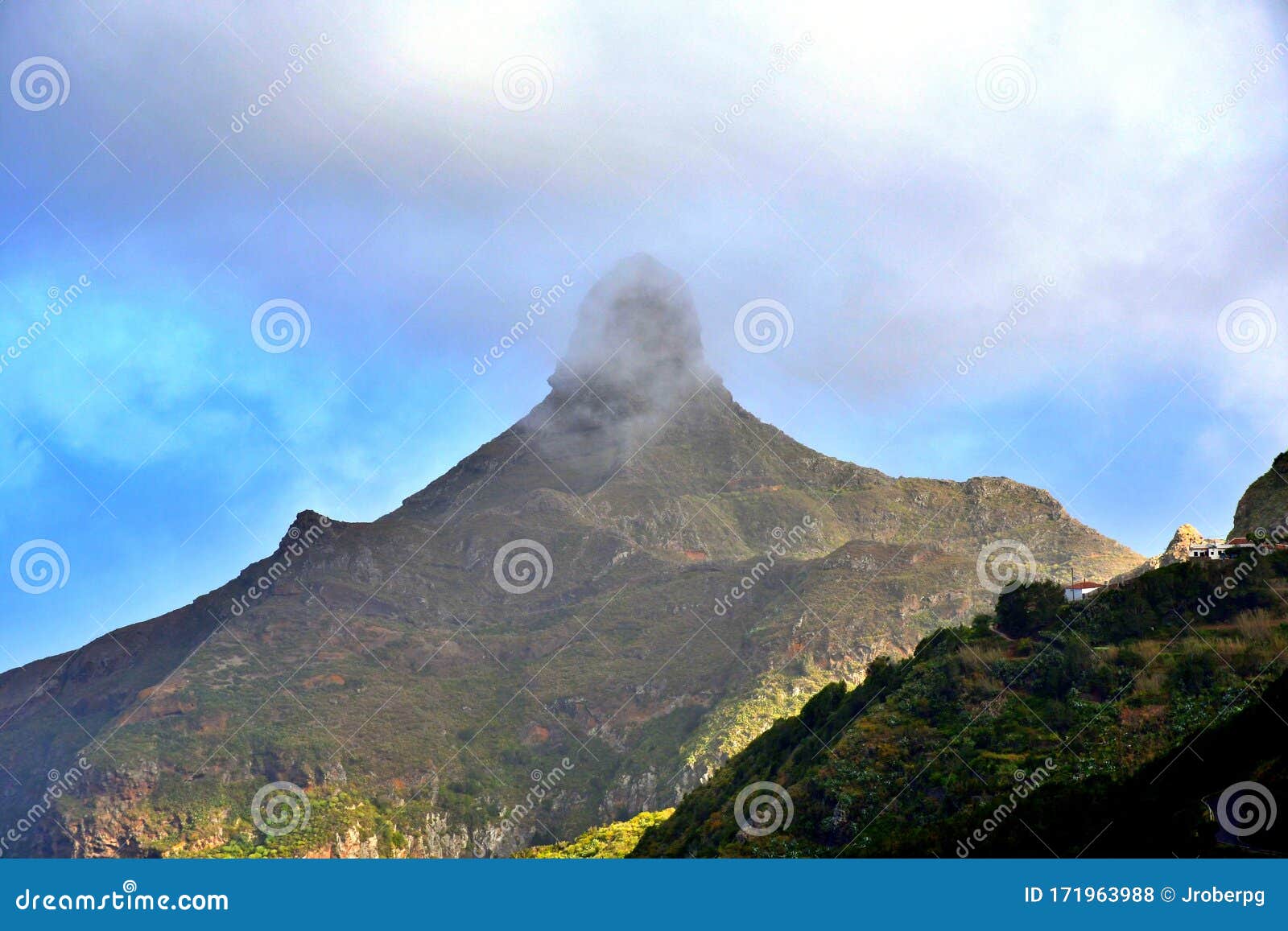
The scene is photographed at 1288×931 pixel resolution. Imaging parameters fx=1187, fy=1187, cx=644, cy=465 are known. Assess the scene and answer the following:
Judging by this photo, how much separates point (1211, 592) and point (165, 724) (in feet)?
448

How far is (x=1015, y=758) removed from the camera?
153 ft

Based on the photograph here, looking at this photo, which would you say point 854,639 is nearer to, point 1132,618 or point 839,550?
point 839,550

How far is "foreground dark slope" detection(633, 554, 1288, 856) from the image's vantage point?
36.8 m

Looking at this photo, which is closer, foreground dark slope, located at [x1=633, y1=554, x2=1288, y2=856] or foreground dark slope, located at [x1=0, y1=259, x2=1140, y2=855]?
foreground dark slope, located at [x1=633, y1=554, x2=1288, y2=856]
